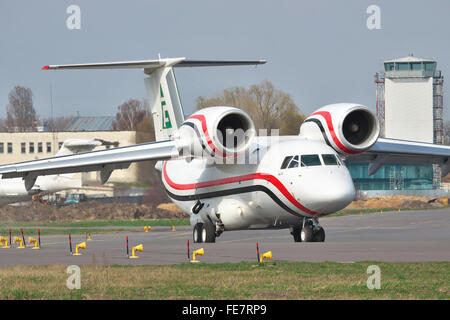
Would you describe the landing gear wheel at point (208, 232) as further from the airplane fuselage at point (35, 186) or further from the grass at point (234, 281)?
the airplane fuselage at point (35, 186)

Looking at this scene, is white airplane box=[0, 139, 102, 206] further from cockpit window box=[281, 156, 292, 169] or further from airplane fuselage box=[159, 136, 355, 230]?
cockpit window box=[281, 156, 292, 169]

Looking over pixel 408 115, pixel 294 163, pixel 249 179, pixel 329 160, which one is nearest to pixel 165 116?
pixel 249 179

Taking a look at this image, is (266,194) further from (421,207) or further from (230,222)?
(421,207)

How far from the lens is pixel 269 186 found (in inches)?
935

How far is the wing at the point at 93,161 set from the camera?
2506 cm

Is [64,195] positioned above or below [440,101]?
below

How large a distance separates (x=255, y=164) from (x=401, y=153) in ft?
19.2

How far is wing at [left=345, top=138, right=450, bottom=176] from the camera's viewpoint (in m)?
26.7

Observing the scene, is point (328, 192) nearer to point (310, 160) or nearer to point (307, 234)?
point (310, 160)

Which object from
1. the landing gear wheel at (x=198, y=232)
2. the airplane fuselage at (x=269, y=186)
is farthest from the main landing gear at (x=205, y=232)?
the airplane fuselage at (x=269, y=186)

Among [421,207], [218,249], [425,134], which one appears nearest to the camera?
[218,249]

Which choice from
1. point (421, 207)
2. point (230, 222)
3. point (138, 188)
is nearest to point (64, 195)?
point (138, 188)
